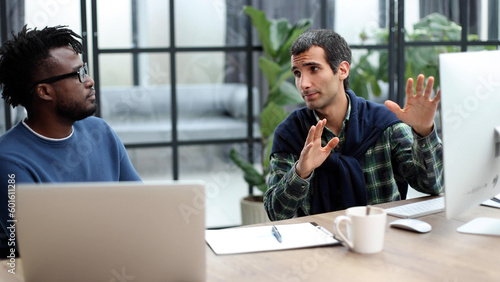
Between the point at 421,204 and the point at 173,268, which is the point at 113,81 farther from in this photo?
the point at 173,268

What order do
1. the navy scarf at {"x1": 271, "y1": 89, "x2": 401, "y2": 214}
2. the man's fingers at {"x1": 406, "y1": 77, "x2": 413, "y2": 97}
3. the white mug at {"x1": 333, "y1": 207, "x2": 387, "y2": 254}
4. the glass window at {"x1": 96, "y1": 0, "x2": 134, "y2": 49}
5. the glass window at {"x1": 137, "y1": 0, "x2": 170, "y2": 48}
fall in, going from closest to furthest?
1. the white mug at {"x1": 333, "y1": 207, "x2": 387, "y2": 254}
2. the man's fingers at {"x1": 406, "y1": 77, "x2": 413, "y2": 97}
3. the navy scarf at {"x1": 271, "y1": 89, "x2": 401, "y2": 214}
4. the glass window at {"x1": 96, "y1": 0, "x2": 134, "y2": 49}
5. the glass window at {"x1": 137, "y1": 0, "x2": 170, "y2": 48}

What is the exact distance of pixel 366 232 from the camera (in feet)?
4.61

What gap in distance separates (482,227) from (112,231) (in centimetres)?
98

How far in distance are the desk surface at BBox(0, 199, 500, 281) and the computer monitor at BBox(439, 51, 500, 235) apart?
9 centimetres

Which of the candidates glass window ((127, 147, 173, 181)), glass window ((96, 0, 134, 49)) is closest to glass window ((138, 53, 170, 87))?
glass window ((96, 0, 134, 49))

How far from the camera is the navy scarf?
6.68ft

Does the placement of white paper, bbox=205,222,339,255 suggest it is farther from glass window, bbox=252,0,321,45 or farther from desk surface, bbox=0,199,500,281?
glass window, bbox=252,0,321,45

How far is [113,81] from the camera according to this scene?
333 centimetres

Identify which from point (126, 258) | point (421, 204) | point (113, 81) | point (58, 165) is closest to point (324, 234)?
point (421, 204)

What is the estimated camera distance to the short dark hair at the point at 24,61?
6.00 feet

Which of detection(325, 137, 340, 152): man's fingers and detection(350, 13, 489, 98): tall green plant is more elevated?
detection(350, 13, 489, 98): tall green plant

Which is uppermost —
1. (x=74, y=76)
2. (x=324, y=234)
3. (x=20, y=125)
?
(x=74, y=76)

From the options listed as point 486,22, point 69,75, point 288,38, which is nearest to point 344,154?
point 69,75

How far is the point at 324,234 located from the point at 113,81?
2098 millimetres
